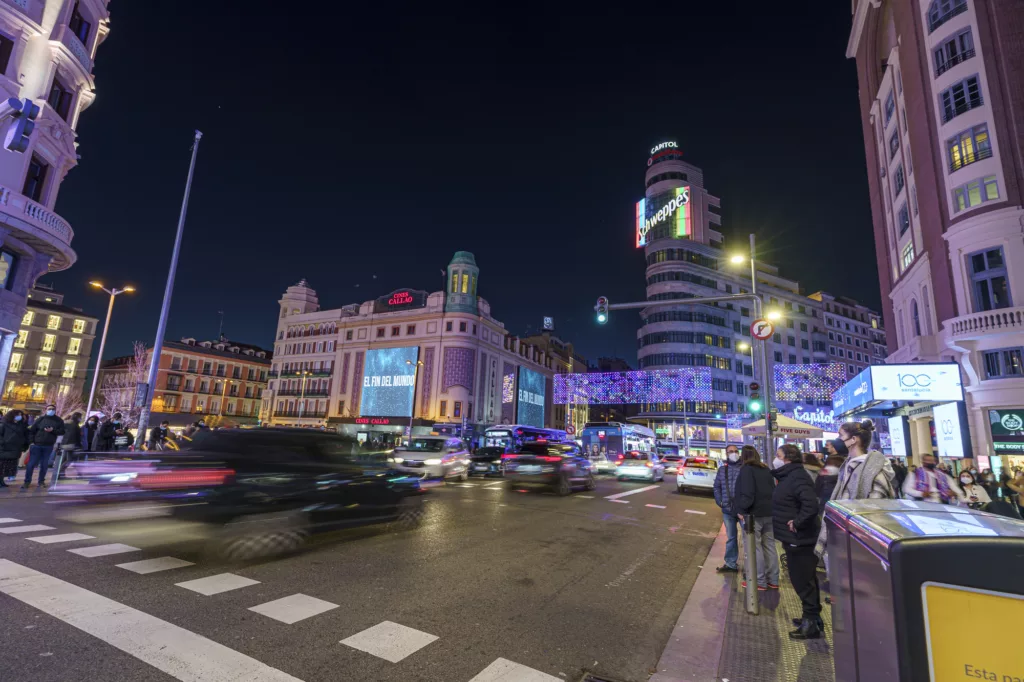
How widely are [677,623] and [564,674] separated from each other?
1.79 meters

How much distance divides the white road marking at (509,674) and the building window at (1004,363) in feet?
79.2

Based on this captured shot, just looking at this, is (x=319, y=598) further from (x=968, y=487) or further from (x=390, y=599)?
(x=968, y=487)

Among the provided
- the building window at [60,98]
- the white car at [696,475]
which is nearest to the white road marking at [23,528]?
the white car at [696,475]

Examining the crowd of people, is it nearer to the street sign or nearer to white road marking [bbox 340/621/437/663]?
white road marking [bbox 340/621/437/663]

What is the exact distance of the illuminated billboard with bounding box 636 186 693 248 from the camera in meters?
71.0

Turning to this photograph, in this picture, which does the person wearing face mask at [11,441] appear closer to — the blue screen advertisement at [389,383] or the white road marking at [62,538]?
the white road marking at [62,538]

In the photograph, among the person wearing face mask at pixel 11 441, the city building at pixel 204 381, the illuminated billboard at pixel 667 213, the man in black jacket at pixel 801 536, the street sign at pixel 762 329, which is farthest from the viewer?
the illuminated billboard at pixel 667 213

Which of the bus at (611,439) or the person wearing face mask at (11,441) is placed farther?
the bus at (611,439)

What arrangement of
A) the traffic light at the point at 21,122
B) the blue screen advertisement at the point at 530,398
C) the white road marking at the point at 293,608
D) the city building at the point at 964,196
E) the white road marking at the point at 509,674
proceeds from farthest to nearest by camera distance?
the blue screen advertisement at the point at 530,398, the city building at the point at 964,196, the traffic light at the point at 21,122, the white road marking at the point at 293,608, the white road marking at the point at 509,674

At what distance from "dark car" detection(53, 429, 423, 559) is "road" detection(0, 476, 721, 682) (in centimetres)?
54

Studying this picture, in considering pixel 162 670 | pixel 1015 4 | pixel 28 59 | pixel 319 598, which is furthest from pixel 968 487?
pixel 28 59

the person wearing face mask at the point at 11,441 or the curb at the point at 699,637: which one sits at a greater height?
the person wearing face mask at the point at 11,441

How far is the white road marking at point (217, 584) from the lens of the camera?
5229 mm

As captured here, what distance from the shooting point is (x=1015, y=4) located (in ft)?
70.2
